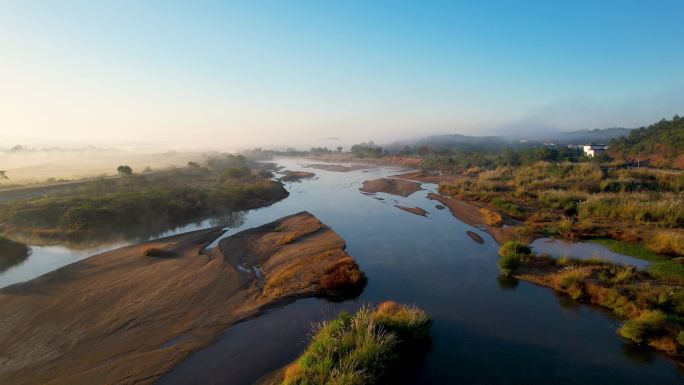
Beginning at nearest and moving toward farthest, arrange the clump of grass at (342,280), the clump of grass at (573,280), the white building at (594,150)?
the clump of grass at (573,280), the clump of grass at (342,280), the white building at (594,150)

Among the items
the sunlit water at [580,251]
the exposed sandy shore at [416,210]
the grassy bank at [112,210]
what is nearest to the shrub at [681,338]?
the sunlit water at [580,251]

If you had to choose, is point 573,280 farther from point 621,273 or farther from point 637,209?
point 637,209

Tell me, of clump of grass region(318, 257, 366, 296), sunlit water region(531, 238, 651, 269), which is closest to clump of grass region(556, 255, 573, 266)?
sunlit water region(531, 238, 651, 269)

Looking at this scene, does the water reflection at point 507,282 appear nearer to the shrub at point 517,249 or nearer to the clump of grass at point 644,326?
the shrub at point 517,249

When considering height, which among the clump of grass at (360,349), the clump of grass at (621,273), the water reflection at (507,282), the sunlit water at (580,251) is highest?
the clump of grass at (360,349)

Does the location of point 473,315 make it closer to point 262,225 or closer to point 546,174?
point 262,225

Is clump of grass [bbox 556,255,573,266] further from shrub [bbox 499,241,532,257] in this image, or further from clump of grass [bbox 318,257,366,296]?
clump of grass [bbox 318,257,366,296]

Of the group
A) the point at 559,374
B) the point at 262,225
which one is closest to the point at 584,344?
the point at 559,374
